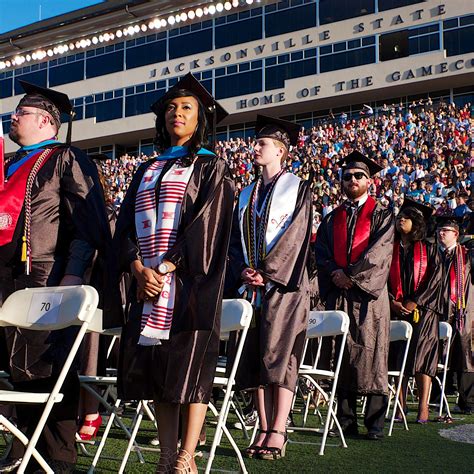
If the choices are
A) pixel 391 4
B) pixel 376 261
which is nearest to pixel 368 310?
pixel 376 261

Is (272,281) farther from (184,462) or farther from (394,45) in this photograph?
(394,45)

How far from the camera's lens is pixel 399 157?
20.9 meters

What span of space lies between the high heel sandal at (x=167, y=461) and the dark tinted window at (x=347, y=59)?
107 ft

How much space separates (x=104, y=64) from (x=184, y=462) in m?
41.1

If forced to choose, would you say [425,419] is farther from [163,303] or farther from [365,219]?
[163,303]

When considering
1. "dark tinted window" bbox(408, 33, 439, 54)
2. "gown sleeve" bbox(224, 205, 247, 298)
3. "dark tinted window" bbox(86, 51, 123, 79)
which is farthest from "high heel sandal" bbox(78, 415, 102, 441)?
"dark tinted window" bbox(86, 51, 123, 79)

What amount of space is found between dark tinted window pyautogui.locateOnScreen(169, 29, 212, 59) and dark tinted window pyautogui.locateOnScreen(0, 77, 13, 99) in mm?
11018

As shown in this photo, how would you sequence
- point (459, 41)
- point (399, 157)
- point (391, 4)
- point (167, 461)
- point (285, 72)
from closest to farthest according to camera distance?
point (167, 461)
point (399, 157)
point (459, 41)
point (391, 4)
point (285, 72)

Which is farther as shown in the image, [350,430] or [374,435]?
[350,430]

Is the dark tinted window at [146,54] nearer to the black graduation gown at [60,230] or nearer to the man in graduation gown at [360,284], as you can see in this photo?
the man in graduation gown at [360,284]

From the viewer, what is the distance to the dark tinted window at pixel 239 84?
37.2 meters

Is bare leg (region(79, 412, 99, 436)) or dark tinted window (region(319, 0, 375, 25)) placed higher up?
dark tinted window (region(319, 0, 375, 25))

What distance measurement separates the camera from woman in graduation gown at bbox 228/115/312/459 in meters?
5.14

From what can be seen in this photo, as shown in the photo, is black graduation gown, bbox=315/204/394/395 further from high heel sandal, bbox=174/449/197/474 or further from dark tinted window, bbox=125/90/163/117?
dark tinted window, bbox=125/90/163/117
